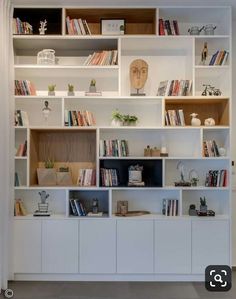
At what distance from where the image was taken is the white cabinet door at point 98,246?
3.57m

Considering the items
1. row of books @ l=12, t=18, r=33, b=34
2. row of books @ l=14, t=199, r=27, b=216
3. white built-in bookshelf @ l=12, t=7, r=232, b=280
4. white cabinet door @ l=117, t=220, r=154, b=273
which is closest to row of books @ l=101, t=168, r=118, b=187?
white built-in bookshelf @ l=12, t=7, r=232, b=280

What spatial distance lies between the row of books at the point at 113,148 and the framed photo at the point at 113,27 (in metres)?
1.20

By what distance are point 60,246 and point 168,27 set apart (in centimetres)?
265

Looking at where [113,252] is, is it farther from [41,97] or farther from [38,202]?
[41,97]

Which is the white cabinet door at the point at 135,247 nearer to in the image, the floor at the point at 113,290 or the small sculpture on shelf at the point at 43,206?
the floor at the point at 113,290

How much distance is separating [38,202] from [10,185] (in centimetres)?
55

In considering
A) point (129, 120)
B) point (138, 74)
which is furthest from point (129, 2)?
point (129, 120)

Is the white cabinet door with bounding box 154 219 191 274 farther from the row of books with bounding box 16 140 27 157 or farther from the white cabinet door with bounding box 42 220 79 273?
the row of books with bounding box 16 140 27 157

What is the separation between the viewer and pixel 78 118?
3703mm

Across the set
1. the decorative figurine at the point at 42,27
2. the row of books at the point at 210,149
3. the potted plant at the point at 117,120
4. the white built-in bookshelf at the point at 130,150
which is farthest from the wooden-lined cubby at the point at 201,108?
the decorative figurine at the point at 42,27

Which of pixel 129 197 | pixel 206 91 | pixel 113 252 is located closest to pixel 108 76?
pixel 206 91

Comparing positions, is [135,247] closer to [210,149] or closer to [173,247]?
[173,247]

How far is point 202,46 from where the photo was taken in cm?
389

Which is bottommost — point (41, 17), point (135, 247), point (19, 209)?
point (135, 247)
